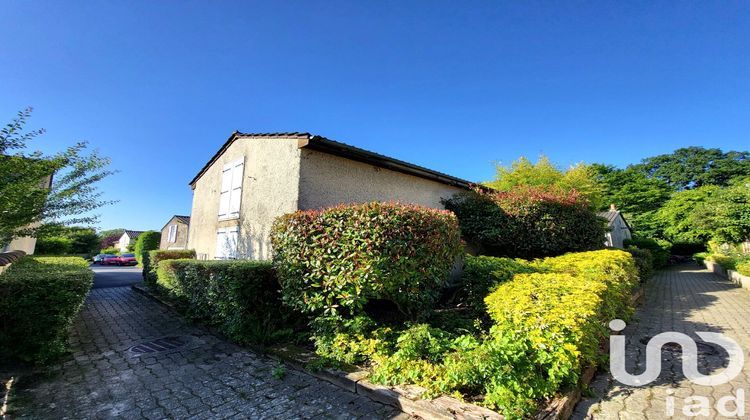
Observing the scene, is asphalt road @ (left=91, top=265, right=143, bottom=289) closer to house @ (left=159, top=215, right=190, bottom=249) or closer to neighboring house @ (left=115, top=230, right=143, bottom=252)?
house @ (left=159, top=215, right=190, bottom=249)

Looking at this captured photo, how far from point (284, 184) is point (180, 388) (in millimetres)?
4840

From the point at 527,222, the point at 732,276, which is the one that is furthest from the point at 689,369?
the point at 732,276

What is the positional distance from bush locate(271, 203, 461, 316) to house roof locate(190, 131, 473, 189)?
9.92 feet

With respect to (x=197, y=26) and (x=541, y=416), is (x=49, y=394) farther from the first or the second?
(x=197, y=26)

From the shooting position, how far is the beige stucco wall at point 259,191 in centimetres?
759

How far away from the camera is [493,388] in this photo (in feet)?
9.61

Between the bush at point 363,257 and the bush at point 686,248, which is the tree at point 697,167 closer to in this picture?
the bush at point 686,248

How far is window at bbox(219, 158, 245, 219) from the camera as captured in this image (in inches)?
368

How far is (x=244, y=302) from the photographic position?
5.19 m

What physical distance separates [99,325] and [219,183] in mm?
5398

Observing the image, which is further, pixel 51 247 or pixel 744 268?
pixel 51 247

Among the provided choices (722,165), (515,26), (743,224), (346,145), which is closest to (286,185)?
(346,145)

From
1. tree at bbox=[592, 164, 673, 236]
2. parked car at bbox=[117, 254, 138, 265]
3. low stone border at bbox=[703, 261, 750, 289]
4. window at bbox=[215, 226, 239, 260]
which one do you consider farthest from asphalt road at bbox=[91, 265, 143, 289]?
tree at bbox=[592, 164, 673, 236]

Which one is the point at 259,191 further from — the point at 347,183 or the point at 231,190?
the point at 347,183
